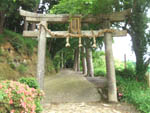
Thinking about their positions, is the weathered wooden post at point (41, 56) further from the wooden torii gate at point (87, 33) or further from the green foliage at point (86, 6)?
the green foliage at point (86, 6)

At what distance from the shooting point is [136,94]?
481 cm

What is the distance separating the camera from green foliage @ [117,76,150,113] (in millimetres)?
4060

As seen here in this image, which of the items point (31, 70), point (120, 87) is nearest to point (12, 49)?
point (31, 70)

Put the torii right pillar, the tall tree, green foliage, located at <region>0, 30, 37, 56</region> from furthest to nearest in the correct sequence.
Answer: green foliage, located at <region>0, 30, 37, 56</region>
the tall tree
the torii right pillar

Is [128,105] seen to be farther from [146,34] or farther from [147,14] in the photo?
[147,14]

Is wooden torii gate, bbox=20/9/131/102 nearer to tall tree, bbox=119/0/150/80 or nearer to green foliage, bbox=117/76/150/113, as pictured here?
green foliage, bbox=117/76/150/113

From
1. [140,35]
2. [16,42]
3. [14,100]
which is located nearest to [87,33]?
[140,35]

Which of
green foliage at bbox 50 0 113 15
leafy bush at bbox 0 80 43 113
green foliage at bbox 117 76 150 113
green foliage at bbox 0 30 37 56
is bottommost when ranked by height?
green foliage at bbox 117 76 150 113

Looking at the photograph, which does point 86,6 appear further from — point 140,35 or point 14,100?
point 14,100

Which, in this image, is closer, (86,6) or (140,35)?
(86,6)

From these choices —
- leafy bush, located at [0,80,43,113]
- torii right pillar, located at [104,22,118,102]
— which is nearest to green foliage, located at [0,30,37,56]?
torii right pillar, located at [104,22,118,102]

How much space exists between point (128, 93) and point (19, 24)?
11.1 m

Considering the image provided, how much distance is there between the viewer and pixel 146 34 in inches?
259

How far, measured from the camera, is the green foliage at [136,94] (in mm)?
4060
